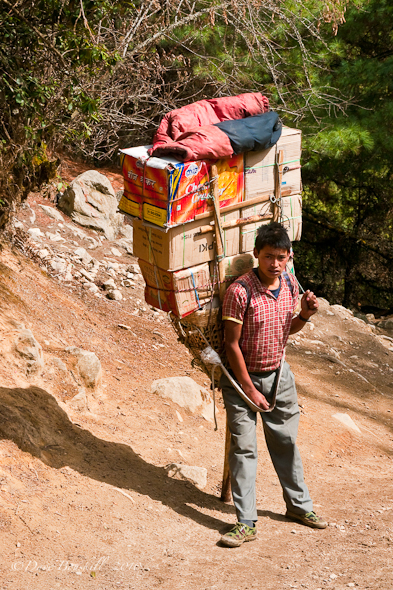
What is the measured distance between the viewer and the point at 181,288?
132 inches

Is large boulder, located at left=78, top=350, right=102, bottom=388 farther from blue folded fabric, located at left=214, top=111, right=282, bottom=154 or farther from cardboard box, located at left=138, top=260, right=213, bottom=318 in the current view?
blue folded fabric, located at left=214, top=111, right=282, bottom=154

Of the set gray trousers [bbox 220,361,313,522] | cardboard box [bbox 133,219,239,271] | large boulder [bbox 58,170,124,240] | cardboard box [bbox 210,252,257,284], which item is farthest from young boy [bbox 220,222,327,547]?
large boulder [bbox 58,170,124,240]

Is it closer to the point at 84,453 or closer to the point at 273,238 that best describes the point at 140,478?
the point at 84,453

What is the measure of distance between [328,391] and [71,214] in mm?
4641

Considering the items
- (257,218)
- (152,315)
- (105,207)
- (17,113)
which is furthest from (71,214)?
(257,218)

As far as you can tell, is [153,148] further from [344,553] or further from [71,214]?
[71,214]

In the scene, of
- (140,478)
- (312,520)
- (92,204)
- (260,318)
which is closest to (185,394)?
(140,478)

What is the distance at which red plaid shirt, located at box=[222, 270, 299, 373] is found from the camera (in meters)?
3.39

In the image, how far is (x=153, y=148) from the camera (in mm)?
3301

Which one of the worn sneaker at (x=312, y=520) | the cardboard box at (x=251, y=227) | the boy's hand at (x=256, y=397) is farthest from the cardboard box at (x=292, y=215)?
the worn sneaker at (x=312, y=520)

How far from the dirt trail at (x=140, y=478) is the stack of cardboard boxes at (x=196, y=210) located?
1284 millimetres

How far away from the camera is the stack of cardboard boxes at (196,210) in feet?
10.5

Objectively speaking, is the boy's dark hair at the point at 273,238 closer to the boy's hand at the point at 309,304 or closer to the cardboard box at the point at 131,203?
the boy's hand at the point at 309,304

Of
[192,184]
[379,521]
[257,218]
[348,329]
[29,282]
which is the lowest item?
[348,329]
